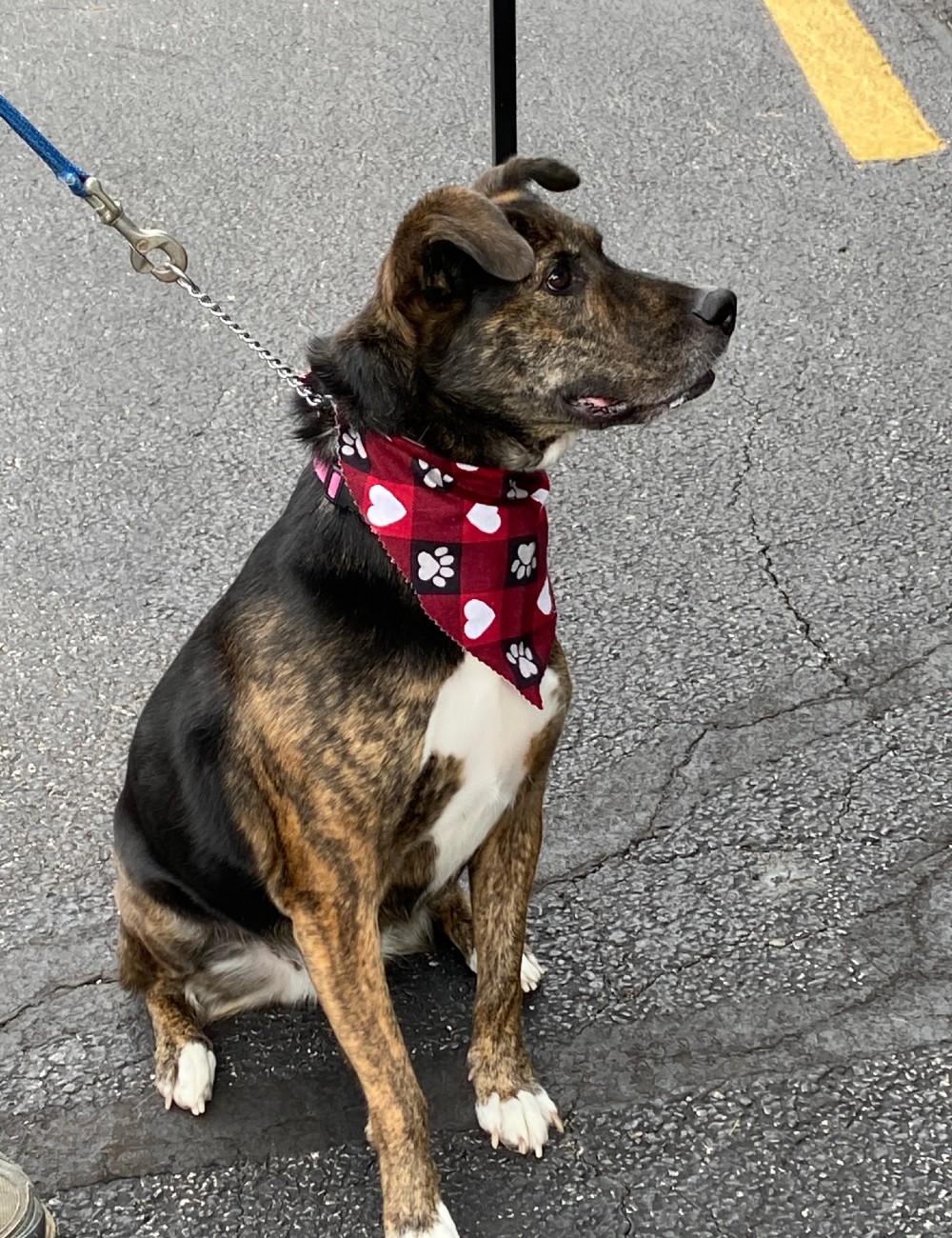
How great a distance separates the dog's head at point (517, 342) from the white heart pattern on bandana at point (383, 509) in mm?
105

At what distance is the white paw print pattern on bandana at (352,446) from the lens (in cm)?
233

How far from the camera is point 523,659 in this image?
2432mm

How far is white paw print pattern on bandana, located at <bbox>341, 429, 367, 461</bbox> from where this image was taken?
91.7 inches

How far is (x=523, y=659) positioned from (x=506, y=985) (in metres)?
0.64

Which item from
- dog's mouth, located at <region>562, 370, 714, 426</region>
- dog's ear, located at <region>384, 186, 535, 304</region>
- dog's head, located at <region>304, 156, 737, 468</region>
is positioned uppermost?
dog's ear, located at <region>384, 186, 535, 304</region>

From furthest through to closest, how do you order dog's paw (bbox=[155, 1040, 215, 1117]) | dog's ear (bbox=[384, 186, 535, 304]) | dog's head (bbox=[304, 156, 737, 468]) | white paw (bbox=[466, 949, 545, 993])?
white paw (bbox=[466, 949, 545, 993]), dog's paw (bbox=[155, 1040, 215, 1117]), dog's head (bbox=[304, 156, 737, 468]), dog's ear (bbox=[384, 186, 535, 304])

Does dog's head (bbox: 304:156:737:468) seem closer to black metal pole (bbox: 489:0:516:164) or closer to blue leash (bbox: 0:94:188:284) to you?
blue leash (bbox: 0:94:188:284)

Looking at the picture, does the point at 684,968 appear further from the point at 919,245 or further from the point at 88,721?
the point at 919,245

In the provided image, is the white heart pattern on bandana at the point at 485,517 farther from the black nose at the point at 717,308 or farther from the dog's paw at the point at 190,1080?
the dog's paw at the point at 190,1080

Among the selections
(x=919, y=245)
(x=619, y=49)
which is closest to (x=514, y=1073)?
(x=919, y=245)

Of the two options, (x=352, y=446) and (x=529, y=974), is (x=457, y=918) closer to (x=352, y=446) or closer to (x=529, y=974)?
(x=529, y=974)

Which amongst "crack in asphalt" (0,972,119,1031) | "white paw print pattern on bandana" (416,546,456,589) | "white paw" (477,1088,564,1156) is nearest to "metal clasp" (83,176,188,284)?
"white paw print pattern on bandana" (416,546,456,589)

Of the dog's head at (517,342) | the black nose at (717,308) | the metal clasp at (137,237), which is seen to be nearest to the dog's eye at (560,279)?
the dog's head at (517,342)

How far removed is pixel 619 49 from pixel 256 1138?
4.90 m
